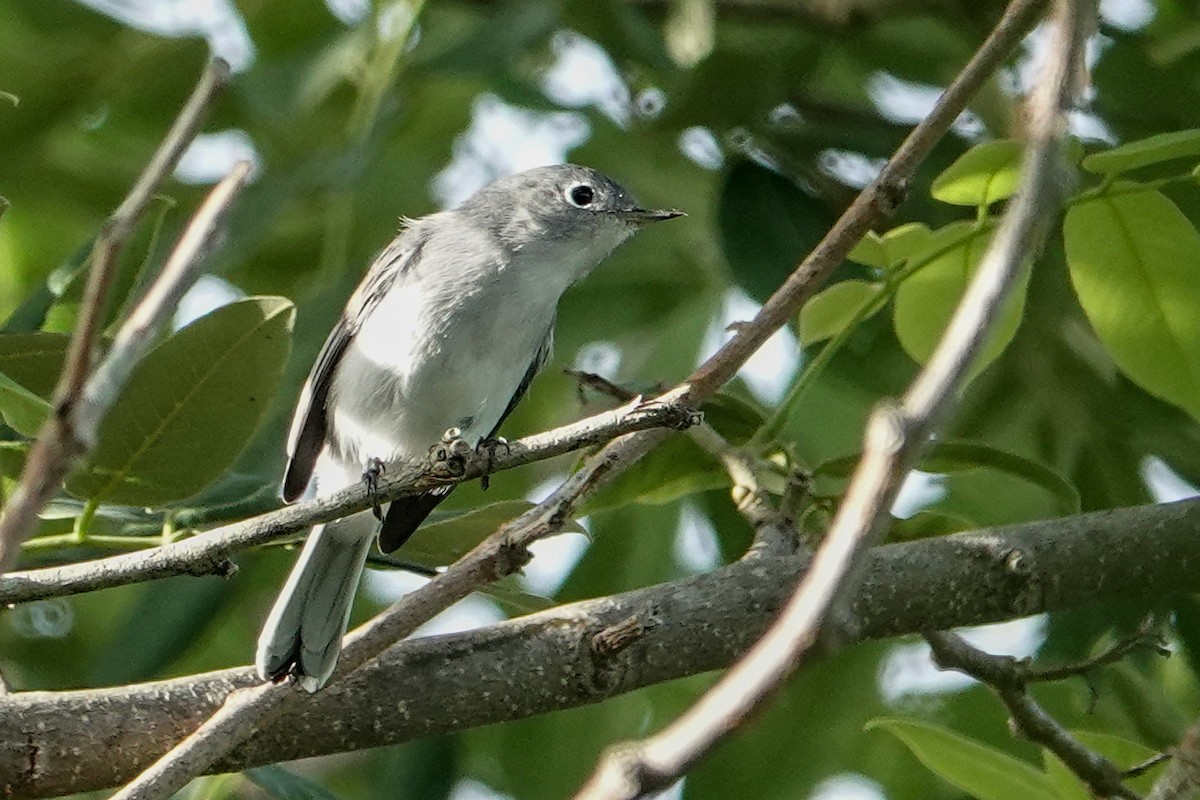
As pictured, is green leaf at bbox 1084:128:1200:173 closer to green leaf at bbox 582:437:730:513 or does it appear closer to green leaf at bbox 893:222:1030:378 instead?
green leaf at bbox 893:222:1030:378

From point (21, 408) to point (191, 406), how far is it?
0.28m

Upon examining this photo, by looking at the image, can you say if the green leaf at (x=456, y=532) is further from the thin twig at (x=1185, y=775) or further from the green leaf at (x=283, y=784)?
the thin twig at (x=1185, y=775)

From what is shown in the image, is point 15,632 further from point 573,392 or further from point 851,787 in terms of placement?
point 851,787

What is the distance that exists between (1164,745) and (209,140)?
2.45 meters

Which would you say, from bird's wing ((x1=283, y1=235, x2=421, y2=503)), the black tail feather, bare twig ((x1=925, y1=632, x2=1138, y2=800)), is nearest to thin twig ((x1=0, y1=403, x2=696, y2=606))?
bare twig ((x1=925, y1=632, x2=1138, y2=800))

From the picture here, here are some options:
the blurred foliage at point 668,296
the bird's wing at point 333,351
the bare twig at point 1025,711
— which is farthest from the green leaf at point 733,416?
the bird's wing at point 333,351

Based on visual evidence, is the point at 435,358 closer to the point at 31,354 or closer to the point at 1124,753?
the point at 31,354

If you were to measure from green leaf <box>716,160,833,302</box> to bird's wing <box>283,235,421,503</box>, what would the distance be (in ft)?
2.66

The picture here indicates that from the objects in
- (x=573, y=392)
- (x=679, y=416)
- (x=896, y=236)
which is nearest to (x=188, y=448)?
(x=679, y=416)

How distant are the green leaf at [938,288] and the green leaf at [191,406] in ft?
3.07

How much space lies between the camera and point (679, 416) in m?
1.86

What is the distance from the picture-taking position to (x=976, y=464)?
266cm

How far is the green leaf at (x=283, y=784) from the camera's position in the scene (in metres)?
2.53

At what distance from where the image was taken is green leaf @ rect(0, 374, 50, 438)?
6.70ft
